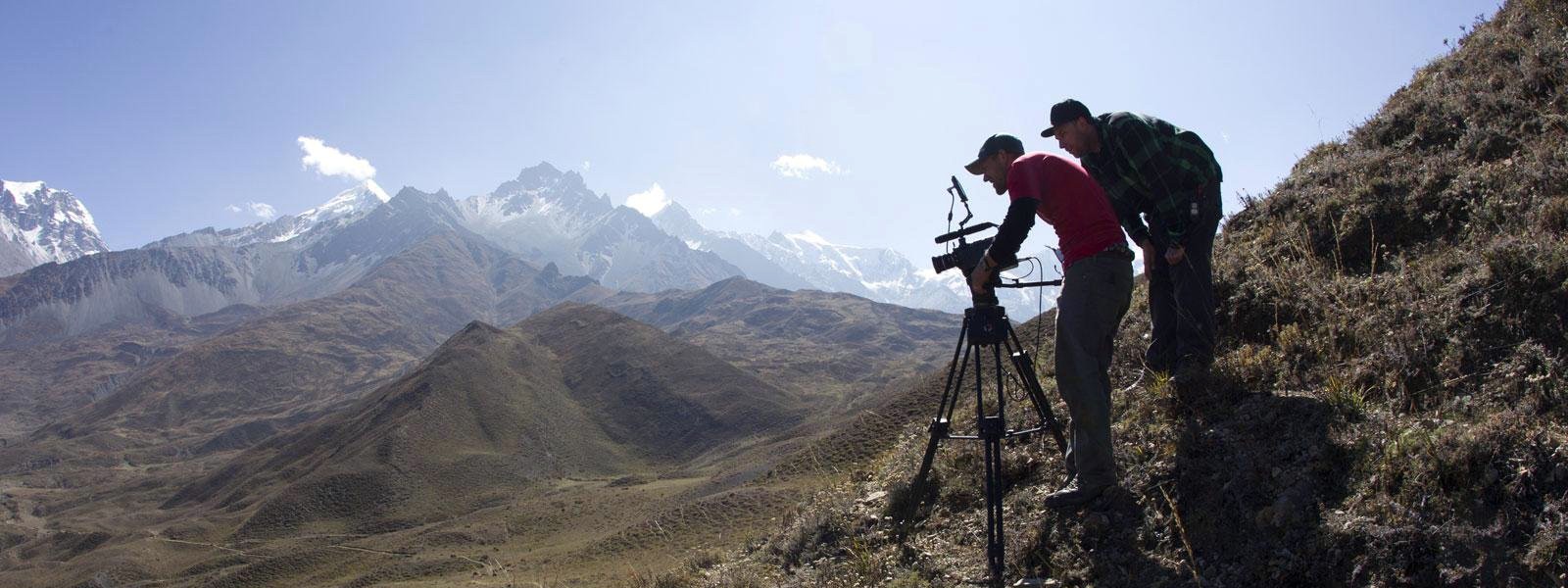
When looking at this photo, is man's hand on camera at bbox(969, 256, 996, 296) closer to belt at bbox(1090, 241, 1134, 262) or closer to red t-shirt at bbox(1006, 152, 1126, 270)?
red t-shirt at bbox(1006, 152, 1126, 270)

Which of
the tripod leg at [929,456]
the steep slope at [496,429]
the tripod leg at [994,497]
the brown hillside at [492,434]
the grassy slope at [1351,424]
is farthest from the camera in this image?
the steep slope at [496,429]

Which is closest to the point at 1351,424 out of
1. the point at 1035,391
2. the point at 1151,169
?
the point at 1035,391

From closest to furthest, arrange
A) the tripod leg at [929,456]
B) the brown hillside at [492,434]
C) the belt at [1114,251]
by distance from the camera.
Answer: the belt at [1114,251], the tripod leg at [929,456], the brown hillside at [492,434]

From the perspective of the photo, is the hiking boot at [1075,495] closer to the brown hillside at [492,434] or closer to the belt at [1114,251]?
the belt at [1114,251]

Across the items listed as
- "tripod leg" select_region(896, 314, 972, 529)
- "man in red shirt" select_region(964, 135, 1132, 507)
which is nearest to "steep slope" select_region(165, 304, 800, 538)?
"tripod leg" select_region(896, 314, 972, 529)

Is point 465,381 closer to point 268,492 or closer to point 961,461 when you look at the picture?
point 268,492

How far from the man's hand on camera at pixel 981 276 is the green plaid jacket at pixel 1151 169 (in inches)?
53.1

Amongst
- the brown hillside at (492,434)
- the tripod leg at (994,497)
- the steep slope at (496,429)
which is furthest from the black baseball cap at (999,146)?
the steep slope at (496,429)

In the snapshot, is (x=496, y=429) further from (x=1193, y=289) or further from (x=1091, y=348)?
(x=1091, y=348)

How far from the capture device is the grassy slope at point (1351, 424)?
9.96 ft

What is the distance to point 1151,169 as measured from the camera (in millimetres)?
5004

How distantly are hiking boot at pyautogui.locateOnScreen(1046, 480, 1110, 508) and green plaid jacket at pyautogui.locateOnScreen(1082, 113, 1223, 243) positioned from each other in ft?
5.73

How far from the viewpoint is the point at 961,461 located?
5.48m

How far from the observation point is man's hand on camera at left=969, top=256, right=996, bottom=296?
422 cm
